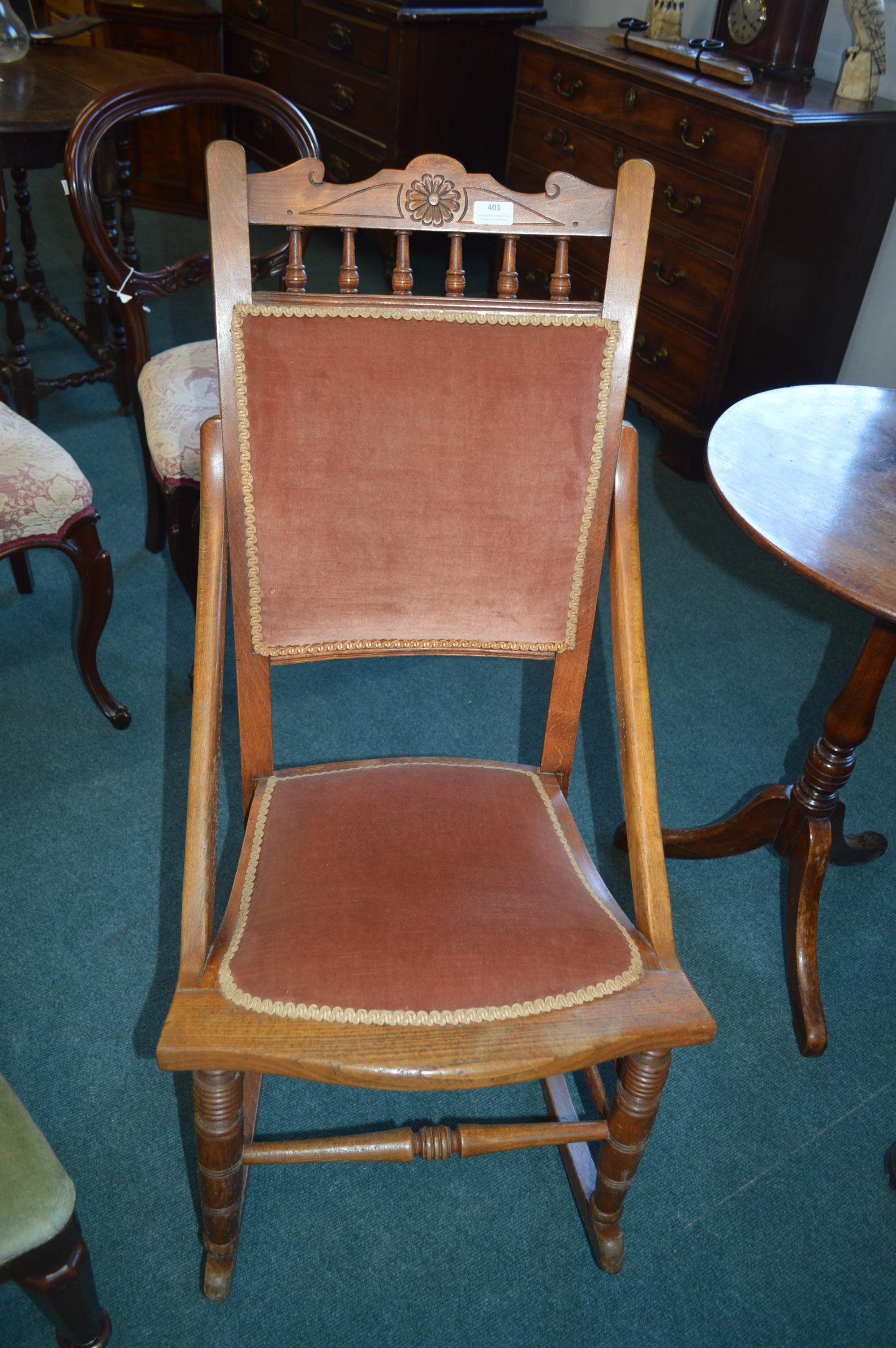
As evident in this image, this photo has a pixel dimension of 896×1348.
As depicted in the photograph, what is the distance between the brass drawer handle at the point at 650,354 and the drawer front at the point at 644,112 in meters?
0.54

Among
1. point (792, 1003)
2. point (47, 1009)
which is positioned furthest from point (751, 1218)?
point (47, 1009)

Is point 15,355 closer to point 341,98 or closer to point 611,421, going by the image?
point 341,98

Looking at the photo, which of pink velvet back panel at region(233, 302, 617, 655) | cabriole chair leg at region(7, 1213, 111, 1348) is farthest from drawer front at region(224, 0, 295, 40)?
cabriole chair leg at region(7, 1213, 111, 1348)

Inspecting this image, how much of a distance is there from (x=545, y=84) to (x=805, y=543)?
269cm

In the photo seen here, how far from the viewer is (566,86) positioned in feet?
10.6

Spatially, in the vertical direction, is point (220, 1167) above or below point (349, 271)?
below

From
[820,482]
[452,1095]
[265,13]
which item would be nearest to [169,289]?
[820,482]

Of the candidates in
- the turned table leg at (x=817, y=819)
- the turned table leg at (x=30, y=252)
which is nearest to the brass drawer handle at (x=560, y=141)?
the turned table leg at (x=30, y=252)

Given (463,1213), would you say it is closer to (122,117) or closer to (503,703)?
(503,703)

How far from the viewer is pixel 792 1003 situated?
173 centimetres

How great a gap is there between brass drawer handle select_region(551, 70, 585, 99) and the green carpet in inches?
71.7

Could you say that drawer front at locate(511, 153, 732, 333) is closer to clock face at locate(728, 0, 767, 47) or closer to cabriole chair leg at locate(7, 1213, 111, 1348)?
clock face at locate(728, 0, 767, 47)

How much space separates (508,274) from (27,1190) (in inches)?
45.0

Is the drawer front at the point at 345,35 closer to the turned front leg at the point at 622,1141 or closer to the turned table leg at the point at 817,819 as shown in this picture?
the turned table leg at the point at 817,819
